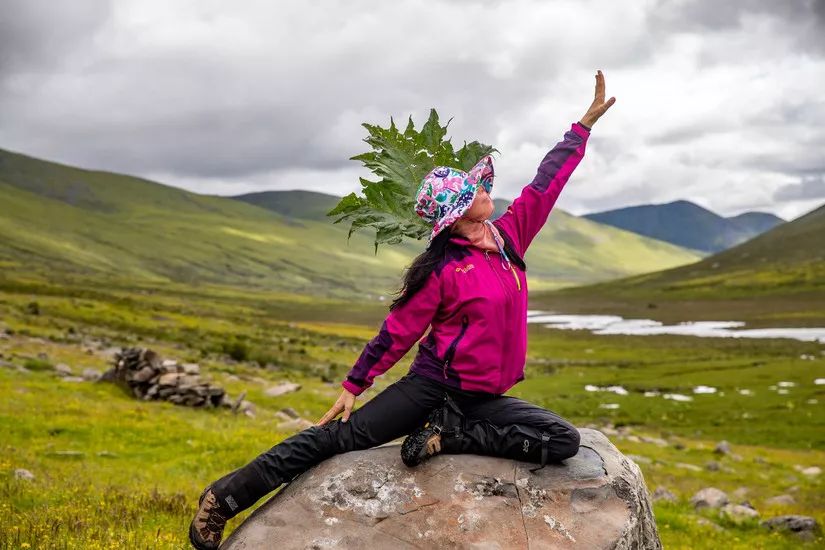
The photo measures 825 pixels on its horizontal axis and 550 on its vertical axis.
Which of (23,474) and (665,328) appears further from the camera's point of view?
(665,328)

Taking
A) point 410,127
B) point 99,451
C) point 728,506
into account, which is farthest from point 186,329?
point 410,127

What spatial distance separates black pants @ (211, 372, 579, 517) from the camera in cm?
762

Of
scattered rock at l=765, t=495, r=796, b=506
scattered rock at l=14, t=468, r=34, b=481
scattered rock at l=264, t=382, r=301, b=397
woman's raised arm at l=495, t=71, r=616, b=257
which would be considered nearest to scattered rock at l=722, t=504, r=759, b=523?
scattered rock at l=765, t=495, r=796, b=506

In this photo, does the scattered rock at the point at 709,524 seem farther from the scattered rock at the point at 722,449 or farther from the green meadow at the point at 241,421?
the scattered rock at the point at 722,449

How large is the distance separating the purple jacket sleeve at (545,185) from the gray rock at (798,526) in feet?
39.8

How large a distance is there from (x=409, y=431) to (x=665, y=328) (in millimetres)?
129123

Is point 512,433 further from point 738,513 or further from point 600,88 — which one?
point 738,513

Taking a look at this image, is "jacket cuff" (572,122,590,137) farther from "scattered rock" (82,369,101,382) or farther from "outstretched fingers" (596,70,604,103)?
"scattered rock" (82,369,101,382)

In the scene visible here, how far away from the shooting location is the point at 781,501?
23.7 meters

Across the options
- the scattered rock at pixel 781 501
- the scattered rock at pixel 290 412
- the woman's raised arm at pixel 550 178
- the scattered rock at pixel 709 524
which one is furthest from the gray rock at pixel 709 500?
the scattered rock at pixel 290 412

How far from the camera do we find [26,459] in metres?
15.6

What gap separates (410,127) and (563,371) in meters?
63.2

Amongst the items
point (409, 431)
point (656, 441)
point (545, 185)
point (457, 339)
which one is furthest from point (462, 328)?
point (656, 441)

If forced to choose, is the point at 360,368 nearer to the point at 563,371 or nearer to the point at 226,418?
the point at 226,418
